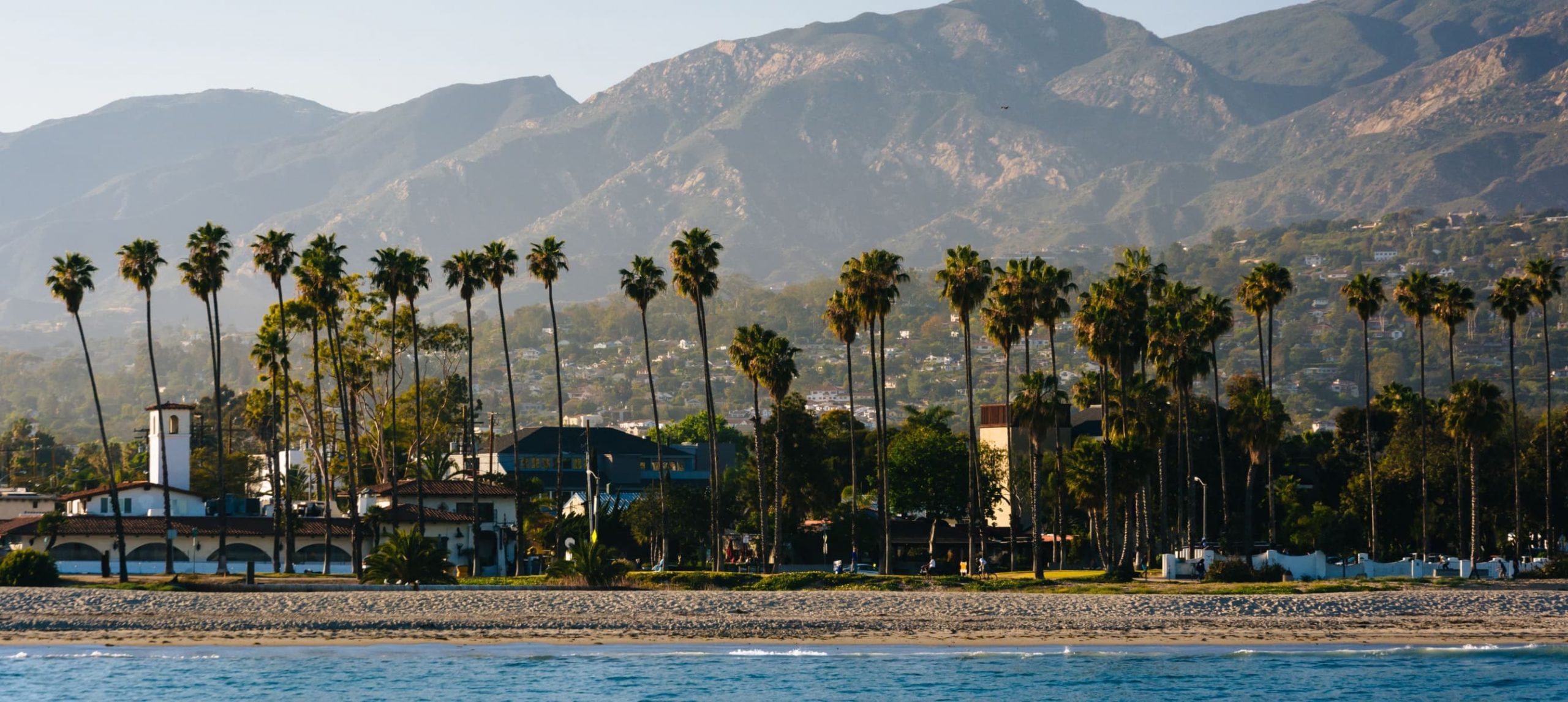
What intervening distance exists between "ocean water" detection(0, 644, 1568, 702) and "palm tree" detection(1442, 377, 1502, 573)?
110ft

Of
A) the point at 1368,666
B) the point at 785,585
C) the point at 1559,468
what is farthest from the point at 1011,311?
the point at 1559,468

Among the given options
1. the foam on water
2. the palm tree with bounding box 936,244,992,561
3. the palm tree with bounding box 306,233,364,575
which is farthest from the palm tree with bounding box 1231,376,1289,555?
the palm tree with bounding box 306,233,364,575

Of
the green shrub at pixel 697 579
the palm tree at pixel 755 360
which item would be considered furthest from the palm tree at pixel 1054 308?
the green shrub at pixel 697 579

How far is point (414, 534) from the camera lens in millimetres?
71375

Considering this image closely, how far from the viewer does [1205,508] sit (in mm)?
96875

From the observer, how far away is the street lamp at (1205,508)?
305 ft

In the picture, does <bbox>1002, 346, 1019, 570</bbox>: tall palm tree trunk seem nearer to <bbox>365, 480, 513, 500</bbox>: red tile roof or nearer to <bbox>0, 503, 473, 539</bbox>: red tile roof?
<bbox>365, 480, 513, 500</bbox>: red tile roof

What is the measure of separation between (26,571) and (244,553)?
1928cm

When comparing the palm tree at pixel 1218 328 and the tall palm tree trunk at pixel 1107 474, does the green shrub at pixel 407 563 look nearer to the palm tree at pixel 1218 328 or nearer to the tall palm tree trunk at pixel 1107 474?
the tall palm tree trunk at pixel 1107 474

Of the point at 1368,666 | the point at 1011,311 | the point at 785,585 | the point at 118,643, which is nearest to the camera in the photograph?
the point at 1368,666

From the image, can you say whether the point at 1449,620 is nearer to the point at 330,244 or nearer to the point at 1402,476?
the point at 1402,476

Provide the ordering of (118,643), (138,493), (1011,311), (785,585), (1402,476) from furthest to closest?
(1402,476), (138,493), (1011,311), (785,585), (118,643)

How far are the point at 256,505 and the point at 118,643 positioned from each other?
156 feet

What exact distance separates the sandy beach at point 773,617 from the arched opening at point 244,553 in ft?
66.3
